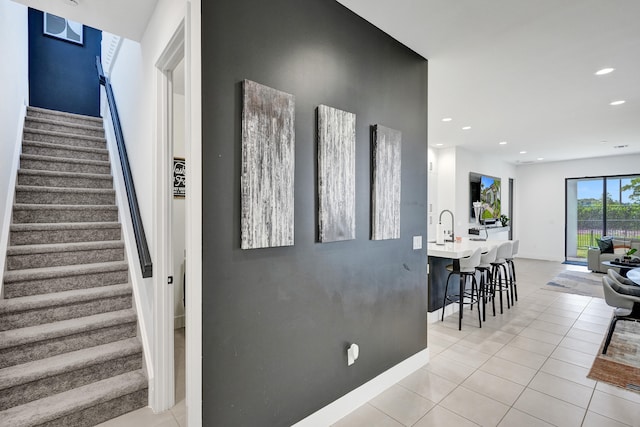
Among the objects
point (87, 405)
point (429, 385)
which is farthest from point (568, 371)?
point (87, 405)

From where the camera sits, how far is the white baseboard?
2012 mm

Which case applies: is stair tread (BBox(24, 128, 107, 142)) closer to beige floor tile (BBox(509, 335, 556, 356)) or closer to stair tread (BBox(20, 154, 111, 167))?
stair tread (BBox(20, 154, 111, 167))

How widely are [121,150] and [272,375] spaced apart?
2.61m

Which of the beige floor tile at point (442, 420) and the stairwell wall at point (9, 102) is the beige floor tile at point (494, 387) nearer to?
the beige floor tile at point (442, 420)

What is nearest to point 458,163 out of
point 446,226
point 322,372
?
point 446,226

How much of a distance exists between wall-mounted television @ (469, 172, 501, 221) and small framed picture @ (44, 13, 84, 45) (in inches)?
321

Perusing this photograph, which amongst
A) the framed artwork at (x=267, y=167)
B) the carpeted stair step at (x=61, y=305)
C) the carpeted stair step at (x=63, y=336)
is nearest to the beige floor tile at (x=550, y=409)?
the framed artwork at (x=267, y=167)

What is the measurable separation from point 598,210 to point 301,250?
992 cm

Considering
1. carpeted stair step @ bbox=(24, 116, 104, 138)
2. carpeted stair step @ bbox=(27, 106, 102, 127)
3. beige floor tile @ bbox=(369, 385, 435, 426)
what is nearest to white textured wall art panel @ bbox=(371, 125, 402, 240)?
beige floor tile @ bbox=(369, 385, 435, 426)

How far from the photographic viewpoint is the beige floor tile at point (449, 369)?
8.76 feet

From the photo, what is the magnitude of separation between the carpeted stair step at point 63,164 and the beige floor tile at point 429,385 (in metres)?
4.08

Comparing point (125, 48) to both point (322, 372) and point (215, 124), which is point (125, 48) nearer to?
point (215, 124)

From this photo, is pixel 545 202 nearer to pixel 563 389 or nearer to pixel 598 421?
pixel 563 389

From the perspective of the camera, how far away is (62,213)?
120 inches
